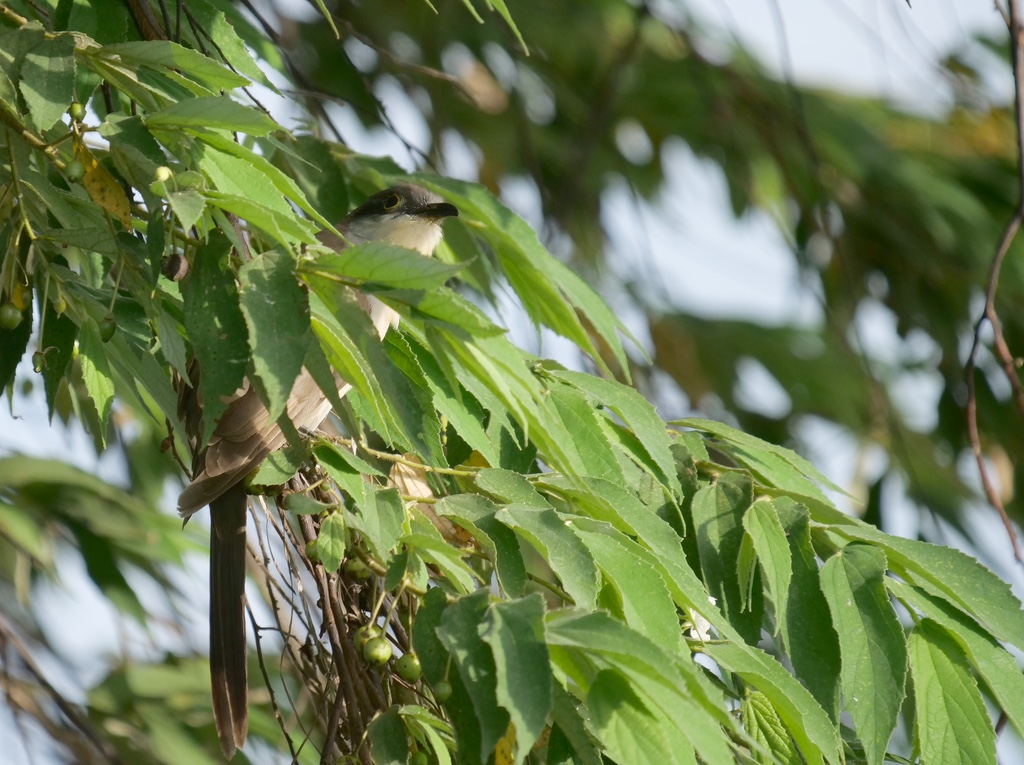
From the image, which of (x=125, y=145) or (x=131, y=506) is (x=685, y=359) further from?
(x=125, y=145)

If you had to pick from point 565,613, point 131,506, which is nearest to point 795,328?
point 131,506

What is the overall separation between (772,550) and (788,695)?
32 cm

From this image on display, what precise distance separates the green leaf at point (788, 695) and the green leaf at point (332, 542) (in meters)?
A: 0.62

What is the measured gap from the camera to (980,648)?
89.4 inches

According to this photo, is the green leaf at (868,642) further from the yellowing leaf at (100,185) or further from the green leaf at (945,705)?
the yellowing leaf at (100,185)

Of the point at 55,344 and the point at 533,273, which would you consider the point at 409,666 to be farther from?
the point at 55,344

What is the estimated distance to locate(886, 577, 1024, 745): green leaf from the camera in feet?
7.21

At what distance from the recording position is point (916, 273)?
6387mm

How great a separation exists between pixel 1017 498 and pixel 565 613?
4885mm

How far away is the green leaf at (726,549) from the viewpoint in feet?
7.64

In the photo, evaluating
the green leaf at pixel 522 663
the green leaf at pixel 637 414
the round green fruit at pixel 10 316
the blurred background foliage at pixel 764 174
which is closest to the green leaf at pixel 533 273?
the green leaf at pixel 637 414

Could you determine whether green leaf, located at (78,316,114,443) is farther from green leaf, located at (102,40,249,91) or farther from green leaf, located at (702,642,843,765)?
green leaf, located at (702,642,843,765)

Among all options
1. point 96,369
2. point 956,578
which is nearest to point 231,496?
point 96,369

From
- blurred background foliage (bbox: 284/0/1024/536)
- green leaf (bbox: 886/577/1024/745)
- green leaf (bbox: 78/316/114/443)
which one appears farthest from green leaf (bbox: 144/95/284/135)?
blurred background foliage (bbox: 284/0/1024/536)
